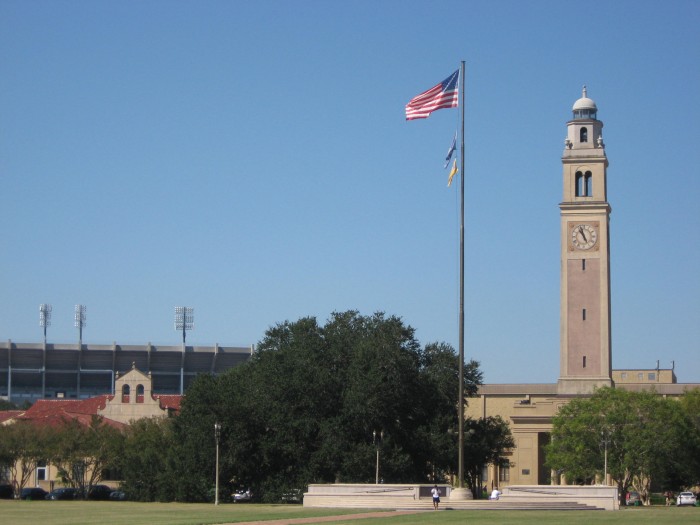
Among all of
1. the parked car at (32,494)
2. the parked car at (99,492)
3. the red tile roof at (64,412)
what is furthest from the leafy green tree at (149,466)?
the red tile roof at (64,412)

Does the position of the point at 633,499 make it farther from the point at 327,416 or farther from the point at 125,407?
the point at 125,407

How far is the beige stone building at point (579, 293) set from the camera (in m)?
109

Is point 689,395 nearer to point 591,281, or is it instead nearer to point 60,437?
point 591,281

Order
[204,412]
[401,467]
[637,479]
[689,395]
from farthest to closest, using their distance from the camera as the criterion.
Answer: [689,395] → [637,479] → [204,412] → [401,467]

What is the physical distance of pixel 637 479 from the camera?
295 feet

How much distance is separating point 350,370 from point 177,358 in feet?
313

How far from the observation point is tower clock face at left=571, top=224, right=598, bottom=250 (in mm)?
110562

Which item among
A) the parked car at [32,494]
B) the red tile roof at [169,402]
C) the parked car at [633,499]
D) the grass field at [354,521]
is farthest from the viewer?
the red tile roof at [169,402]

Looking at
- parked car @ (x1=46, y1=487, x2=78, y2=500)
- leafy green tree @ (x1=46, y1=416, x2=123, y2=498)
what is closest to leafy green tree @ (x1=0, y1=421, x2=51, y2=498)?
leafy green tree @ (x1=46, y1=416, x2=123, y2=498)

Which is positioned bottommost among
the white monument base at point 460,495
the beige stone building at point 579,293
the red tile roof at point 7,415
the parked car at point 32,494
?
the parked car at point 32,494

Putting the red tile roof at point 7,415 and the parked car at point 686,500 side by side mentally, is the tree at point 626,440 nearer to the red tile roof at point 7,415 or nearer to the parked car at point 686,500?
the parked car at point 686,500

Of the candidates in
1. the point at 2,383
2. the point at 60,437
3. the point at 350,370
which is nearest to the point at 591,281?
the point at 350,370

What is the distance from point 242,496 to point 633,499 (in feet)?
89.3

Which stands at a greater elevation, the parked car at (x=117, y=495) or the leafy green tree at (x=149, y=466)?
the leafy green tree at (x=149, y=466)
